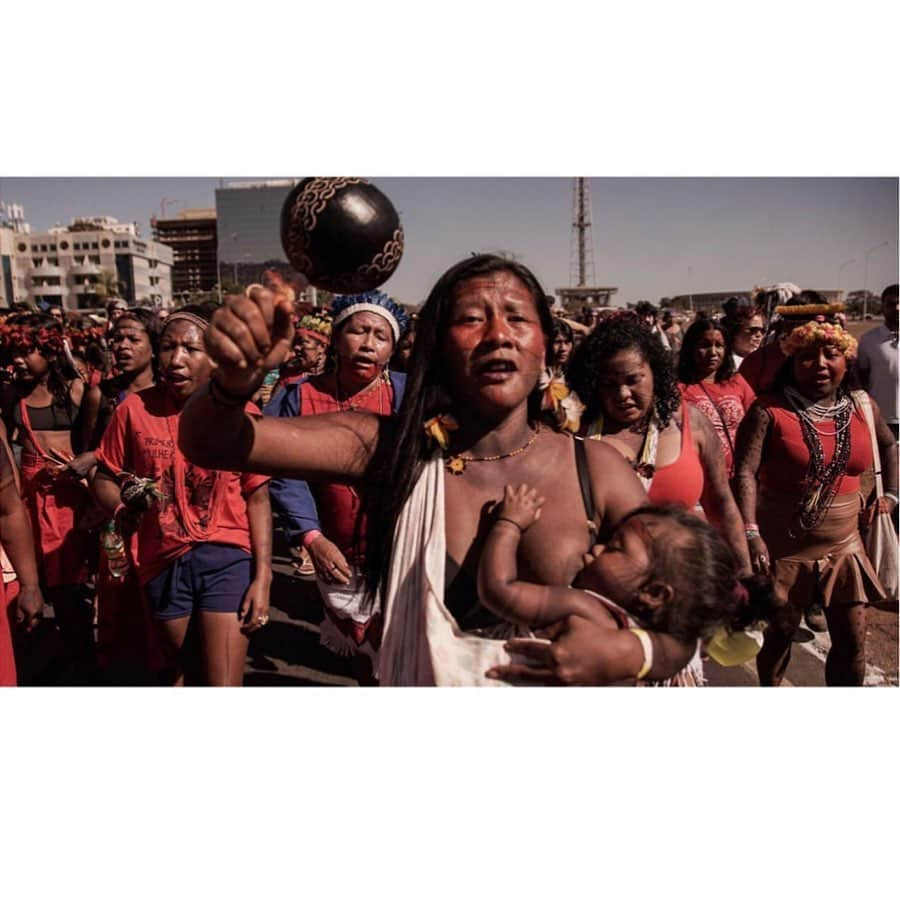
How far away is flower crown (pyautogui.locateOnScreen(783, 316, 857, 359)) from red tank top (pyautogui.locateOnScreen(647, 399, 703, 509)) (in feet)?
2.73

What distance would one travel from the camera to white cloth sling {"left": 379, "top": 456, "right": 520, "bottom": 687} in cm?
211

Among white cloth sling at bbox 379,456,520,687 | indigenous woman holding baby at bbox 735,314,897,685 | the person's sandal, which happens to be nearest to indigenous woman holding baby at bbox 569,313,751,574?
indigenous woman holding baby at bbox 735,314,897,685

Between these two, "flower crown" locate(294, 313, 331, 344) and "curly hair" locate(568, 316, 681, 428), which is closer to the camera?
"curly hair" locate(568, 316, 681, 428)

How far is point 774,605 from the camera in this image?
256 centimetres

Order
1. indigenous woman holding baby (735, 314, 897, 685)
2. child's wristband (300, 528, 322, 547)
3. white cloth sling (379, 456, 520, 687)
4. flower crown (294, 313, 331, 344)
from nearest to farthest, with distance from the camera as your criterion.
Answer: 1. white cloth sling (379, 456, 520, 687)
2. child's wristband (300, 528, 322, 547)
3. indigenous woman holding baby (735, 314, 897, 685)
4. flower crown (294, 313, 331, 344)

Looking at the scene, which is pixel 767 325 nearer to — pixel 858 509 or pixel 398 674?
pixel 858 509

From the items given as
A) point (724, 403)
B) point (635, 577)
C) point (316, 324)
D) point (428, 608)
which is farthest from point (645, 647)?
point (316, 324)

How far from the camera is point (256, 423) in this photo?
1.96 meters

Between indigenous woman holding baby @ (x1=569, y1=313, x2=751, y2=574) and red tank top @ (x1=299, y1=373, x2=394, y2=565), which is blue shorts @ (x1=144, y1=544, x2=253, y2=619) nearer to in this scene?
red tank top @ (x1=299, y1=373, x2=394, y2=565)

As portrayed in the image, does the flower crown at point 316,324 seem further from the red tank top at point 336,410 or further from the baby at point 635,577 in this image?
the baby at point 635,577

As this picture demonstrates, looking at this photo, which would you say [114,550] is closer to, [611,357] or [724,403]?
[611,357]

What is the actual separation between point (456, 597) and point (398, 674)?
0.32m

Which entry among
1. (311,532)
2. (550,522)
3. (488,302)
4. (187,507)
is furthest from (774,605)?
(187,507)

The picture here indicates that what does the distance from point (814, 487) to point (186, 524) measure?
116 inches
